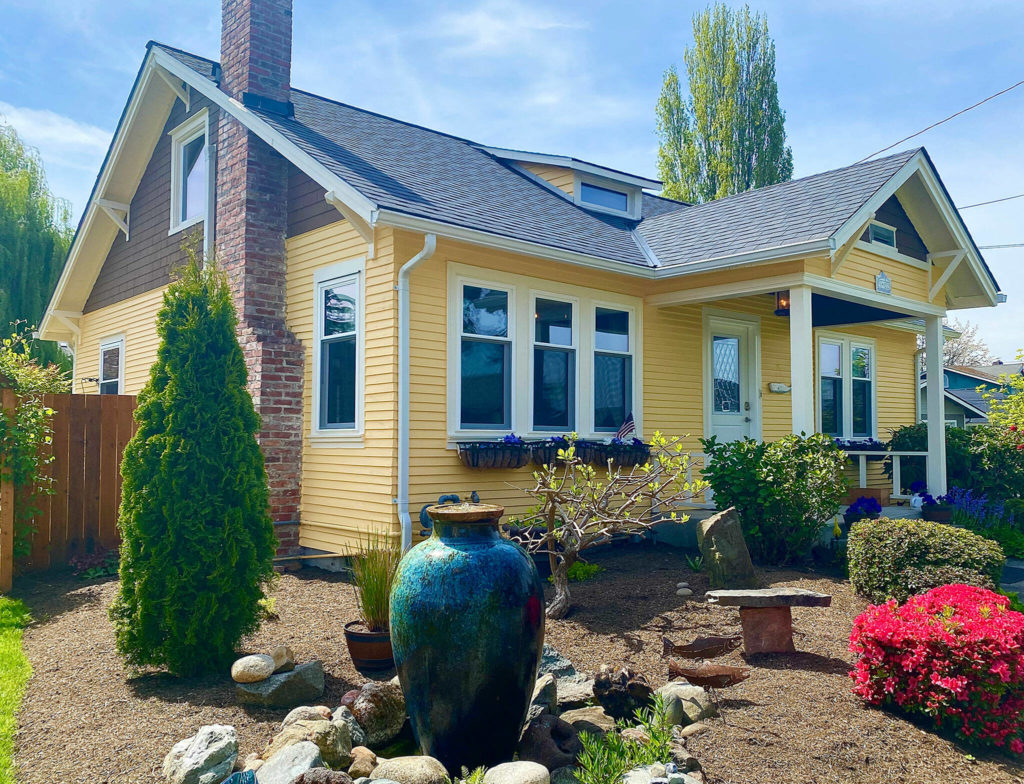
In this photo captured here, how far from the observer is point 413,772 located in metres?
3.05

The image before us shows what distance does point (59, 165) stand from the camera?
19.5 meters

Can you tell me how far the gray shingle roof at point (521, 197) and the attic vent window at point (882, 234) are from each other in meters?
0.85

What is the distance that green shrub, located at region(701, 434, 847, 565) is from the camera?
770 centimetres

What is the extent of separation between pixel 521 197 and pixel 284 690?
775 centimetres

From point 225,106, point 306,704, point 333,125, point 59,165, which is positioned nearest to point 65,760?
point 306,704

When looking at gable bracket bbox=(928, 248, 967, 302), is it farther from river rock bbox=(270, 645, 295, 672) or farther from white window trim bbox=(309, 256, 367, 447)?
river rock bbox=(270, 645, 295, 672)

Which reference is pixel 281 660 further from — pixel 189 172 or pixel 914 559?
pixel 189 172

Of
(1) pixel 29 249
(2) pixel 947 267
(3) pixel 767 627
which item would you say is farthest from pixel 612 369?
(1) pixel 29 249

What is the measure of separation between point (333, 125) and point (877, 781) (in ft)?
30.3

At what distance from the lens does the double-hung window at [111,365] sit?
40.6 feet

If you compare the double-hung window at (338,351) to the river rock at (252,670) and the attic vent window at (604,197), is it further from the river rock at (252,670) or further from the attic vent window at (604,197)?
the attic vent window at (604,197)

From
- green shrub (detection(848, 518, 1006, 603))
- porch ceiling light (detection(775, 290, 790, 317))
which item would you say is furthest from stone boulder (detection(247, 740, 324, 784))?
porch ceiling light (detection(775, 290, 790, 317))

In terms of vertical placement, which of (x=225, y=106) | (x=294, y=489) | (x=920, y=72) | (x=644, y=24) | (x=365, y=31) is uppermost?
(x=920, y=72)

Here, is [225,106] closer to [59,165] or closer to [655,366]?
[655,366]
